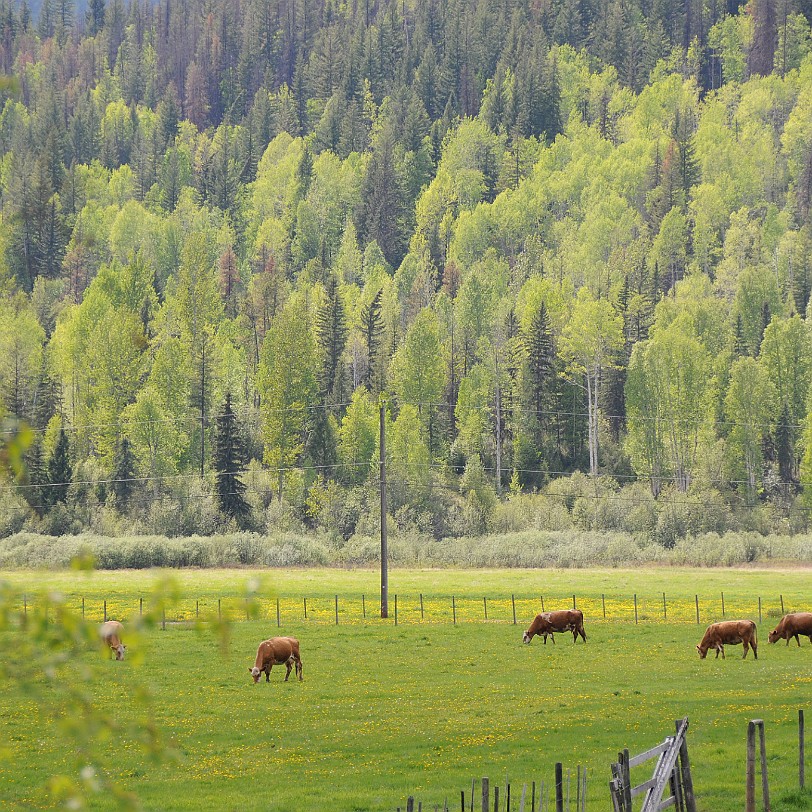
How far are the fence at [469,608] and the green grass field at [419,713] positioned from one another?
1463mm

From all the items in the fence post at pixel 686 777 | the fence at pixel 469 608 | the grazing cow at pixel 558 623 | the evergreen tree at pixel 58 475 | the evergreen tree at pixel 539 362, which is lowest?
the fence at pixel 469 608

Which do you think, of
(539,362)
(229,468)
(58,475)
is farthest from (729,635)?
(539,362)

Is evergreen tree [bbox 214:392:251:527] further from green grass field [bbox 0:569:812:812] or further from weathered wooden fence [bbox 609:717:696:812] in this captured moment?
weathered wooden fence [bbox 609:717:696:812]

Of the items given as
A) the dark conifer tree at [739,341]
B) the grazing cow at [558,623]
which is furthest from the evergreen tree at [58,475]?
the grazing cow at [558,623]

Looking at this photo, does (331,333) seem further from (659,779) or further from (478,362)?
(659,779)

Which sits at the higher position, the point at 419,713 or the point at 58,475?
the point at 58,475

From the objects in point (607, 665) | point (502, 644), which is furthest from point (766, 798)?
point (502, 644)

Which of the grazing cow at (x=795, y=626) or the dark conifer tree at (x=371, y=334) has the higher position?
the dark conifer tree at (x=371, y=334)

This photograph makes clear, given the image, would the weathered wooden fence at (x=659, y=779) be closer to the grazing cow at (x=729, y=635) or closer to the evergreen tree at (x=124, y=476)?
the grazing cow at (x=729, y=635)

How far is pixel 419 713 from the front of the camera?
32.6m

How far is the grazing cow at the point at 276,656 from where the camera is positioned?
3959 cm

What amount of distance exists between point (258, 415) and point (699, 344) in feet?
137

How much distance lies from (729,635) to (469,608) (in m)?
20.4

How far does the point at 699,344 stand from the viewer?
120938 millimetres
